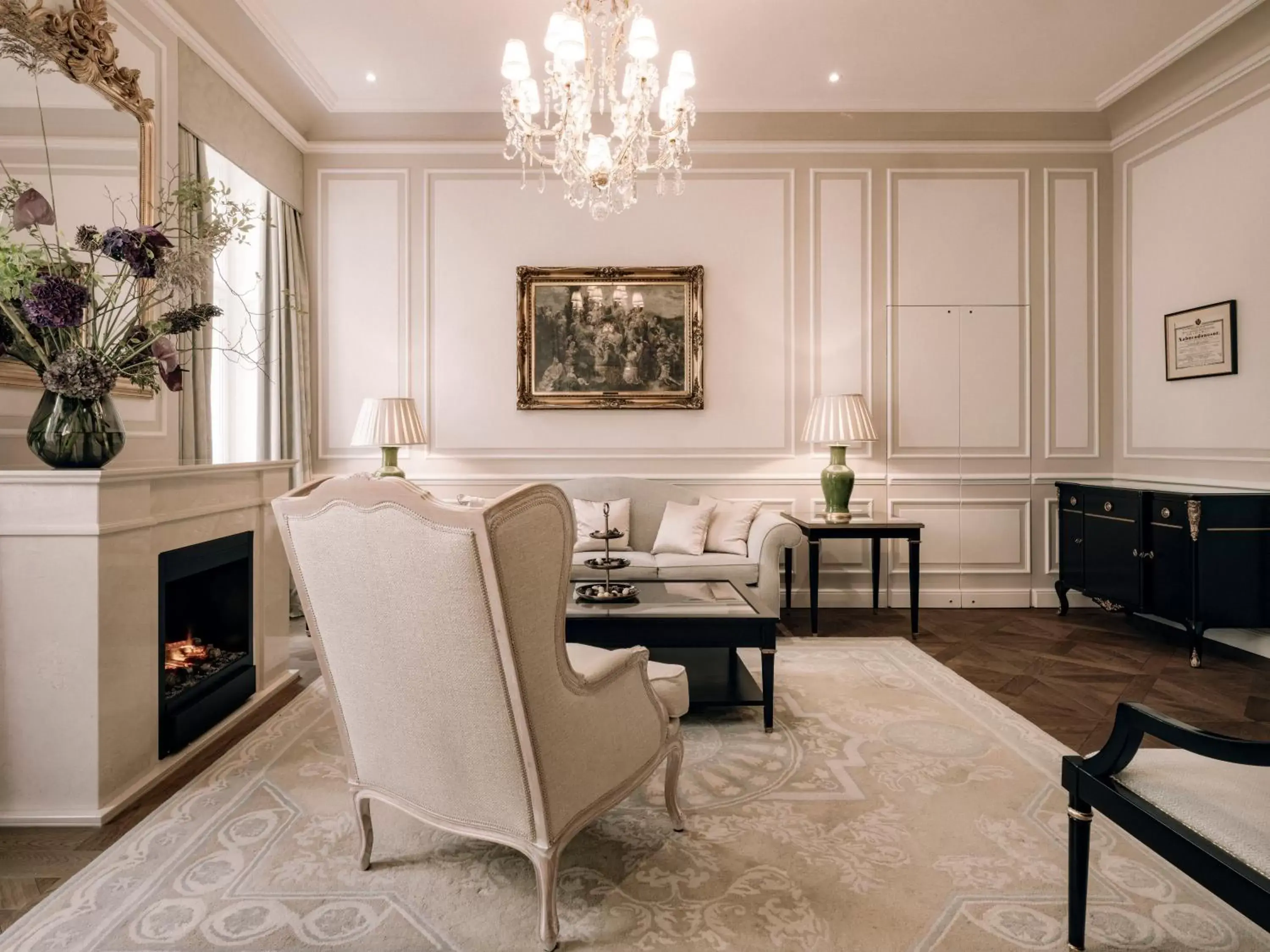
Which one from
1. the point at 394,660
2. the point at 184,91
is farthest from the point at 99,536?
the point at 184,91

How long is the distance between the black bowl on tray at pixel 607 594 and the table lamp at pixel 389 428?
5.99ft

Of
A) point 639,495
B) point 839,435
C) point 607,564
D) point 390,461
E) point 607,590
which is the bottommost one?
point 607,590

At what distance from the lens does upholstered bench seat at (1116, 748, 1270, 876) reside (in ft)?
3.52

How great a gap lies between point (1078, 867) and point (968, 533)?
3499mm

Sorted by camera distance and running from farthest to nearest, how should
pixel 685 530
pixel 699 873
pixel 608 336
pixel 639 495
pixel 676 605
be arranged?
pixel 608 336
pixel 639 495
pixel 685 530
pixel 676 605
pixel 699 873

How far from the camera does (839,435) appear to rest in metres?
4.11

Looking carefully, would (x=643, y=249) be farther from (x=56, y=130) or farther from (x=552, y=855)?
(x=552, y=855)

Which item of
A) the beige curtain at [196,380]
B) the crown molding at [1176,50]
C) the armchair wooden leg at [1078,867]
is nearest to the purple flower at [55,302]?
the beige curtain at [196,380]

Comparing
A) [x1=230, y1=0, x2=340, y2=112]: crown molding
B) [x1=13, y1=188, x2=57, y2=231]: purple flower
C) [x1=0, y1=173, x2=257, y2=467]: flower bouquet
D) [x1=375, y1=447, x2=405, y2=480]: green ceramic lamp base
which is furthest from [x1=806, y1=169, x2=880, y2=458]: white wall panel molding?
[x1=13, y1=188, x2=57, y2=231]: purple flower

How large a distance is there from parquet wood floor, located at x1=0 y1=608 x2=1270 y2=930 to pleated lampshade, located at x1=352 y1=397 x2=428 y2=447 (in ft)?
4.01

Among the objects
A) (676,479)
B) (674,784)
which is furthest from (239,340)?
(674,784)

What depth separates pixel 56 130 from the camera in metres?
2.35

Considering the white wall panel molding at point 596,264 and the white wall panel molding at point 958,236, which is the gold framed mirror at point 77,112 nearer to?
the white wall panel molding at point 596,264

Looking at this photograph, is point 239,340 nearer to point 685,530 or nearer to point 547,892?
point 685,530
